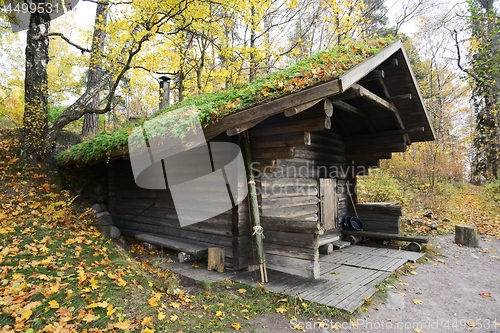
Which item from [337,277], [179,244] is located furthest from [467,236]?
[179,244]

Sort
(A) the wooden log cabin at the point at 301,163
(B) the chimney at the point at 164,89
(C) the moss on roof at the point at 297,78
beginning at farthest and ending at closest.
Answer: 1. (B) the chimney at the point at 164,89
2. (A) the wooden log cabin at the point at 301,163
3. (C) the moss on roof at the point at 297,78

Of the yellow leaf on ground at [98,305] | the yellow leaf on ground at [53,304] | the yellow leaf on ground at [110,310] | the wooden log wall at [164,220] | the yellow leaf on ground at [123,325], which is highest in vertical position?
the wooden log wall at [164,220]

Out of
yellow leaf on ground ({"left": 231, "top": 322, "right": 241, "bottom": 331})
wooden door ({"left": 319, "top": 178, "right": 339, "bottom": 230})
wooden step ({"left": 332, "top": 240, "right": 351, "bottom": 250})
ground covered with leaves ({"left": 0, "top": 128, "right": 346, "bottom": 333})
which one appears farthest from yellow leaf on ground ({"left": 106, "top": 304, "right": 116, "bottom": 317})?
wooden step ({"left": 332, "top": 240, "right": 351, "bottom": 250})

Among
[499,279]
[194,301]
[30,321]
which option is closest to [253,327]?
[194,301]

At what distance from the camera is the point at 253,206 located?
546cm

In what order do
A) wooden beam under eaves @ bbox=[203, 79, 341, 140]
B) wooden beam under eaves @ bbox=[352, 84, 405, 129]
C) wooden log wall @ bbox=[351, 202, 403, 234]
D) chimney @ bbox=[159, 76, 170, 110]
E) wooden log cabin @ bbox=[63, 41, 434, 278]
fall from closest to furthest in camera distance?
wooden beam under eaves @ bbox=[203, 79, 341, 140] < wooden log cabin @ bbox=[63, 41, 434, 278] < wooden beam under eaves @ bbox=[352, 84, 405, 129] < wooden log wall @ bbox=[351, 202, 403, 234] < chimney @ bbox=[159, 76, 170, 110]

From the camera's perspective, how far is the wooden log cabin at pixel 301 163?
186 inches

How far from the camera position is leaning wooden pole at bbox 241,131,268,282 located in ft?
17.4

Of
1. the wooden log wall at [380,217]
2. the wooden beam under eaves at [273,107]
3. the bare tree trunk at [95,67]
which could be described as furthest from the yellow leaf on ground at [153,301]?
the wooden log wall at [380,217]

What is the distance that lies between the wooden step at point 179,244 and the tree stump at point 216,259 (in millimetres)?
275

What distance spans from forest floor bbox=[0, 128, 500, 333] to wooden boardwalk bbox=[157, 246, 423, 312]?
0.62ft

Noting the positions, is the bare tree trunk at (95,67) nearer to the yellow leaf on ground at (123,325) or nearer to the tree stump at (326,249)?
the yellow leaf on ground at (123,325)

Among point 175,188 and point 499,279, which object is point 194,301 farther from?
point 499,279

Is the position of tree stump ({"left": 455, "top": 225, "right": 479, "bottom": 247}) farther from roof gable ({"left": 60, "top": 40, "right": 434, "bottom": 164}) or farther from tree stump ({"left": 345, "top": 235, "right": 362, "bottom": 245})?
roof gable ({"left": 60, "top": 40, "right": 434, "bottom": 164})
